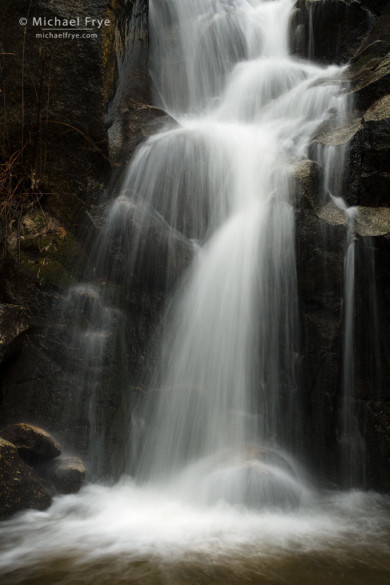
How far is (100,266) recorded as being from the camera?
538cm

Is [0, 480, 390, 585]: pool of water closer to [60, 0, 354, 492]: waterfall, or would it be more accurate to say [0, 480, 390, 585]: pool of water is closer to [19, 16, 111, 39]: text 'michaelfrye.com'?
[60, 0, 354, 492]: waterfall

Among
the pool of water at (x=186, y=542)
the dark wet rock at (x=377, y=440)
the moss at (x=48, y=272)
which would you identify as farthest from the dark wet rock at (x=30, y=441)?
the dark wet rock at (x=377, y=440)

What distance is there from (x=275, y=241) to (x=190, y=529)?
326 cm

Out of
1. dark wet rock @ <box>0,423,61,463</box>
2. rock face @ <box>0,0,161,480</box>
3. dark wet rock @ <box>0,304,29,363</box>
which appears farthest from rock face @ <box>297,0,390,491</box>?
dark wet rock @ <box>0,304,29,363</box>

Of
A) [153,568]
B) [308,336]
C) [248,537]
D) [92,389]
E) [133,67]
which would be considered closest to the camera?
[153,568]

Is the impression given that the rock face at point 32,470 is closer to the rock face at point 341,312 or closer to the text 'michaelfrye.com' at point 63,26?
the rock face at point 341,312

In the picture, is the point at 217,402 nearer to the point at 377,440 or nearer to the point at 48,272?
the point at 377,440

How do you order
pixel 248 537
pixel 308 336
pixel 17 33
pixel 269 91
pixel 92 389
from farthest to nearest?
1. pixel 269 91
2. pixel 17 33
3. pixel 308 336
4. pixel 92 389
5. pixel 248 537

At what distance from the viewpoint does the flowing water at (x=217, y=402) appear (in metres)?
3.02

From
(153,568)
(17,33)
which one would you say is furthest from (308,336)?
(17,33)

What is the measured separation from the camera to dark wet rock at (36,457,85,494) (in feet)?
13.3

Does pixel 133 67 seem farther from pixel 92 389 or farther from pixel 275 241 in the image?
pixel 92 389

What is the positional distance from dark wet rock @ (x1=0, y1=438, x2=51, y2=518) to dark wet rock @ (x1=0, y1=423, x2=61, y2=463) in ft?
0.71

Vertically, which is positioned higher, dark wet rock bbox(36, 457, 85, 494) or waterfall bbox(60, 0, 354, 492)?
waterfall bbox(60, 0, 354, 492)
